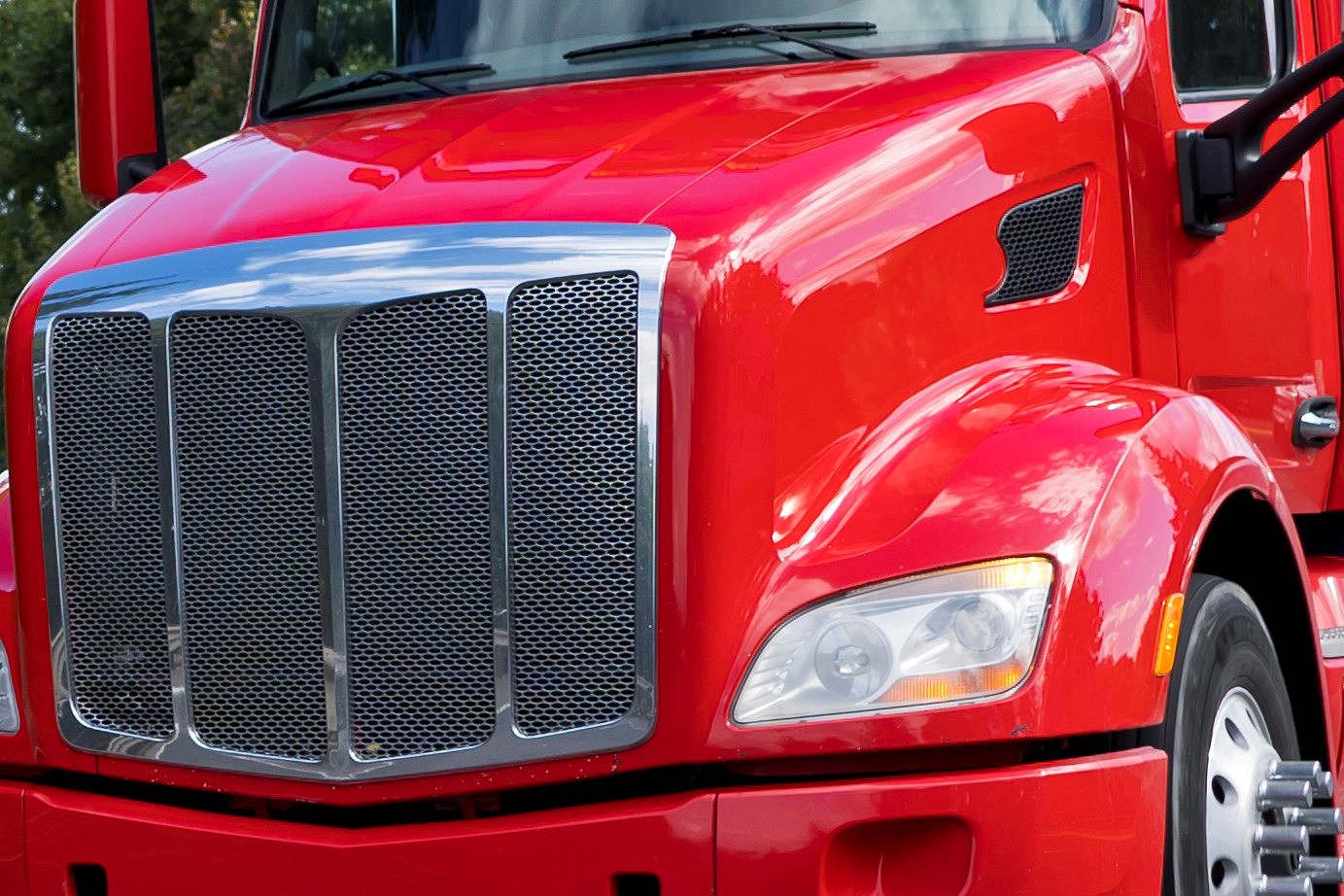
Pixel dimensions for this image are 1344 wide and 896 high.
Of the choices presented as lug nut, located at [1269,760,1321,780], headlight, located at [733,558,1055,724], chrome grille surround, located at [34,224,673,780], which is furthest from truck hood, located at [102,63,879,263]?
lug nut, located at [1269,760,1321,780]

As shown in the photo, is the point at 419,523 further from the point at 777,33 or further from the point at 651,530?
the point at 777,33

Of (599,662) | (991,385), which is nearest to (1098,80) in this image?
(991,385)

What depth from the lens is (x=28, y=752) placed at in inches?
143

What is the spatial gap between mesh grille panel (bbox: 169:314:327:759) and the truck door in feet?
6.59

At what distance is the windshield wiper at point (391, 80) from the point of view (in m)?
4.53

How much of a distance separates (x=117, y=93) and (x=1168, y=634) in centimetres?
309

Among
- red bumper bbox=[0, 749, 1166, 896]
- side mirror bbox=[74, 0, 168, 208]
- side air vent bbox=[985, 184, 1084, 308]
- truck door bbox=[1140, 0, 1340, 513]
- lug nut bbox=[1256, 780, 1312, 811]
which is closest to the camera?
red bumper bbox=[0, 749, 1166, 896]

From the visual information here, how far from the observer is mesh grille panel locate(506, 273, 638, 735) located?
125 inches

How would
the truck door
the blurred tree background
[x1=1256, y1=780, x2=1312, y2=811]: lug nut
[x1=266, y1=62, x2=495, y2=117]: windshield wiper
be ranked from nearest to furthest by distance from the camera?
1. [x1=1256, y1=780, x2=1312, y2=811]: lug nut
2. the truck door
3. [x1=266, y1=62, x2=495, y2=117]: windshield wiper
4. the blurred tree background

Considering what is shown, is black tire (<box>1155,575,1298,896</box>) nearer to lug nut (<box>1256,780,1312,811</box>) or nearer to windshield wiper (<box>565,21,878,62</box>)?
lug nut (<box>1256,780,1312,811</box>)

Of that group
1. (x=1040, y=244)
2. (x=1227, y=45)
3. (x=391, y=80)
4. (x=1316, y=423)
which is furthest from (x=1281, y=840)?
(x=391, y=80)

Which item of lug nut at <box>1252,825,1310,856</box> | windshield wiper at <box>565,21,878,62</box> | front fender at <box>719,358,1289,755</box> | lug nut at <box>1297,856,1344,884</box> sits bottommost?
lug nut at <box>1297,856,1344,884</box>

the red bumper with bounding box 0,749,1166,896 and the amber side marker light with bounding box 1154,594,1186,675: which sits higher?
the amber side marker light with bounding box 1154,594,1186,675

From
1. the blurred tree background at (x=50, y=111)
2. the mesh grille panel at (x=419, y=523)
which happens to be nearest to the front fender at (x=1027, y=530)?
the mesh grille panel at (x=419, y=523)
